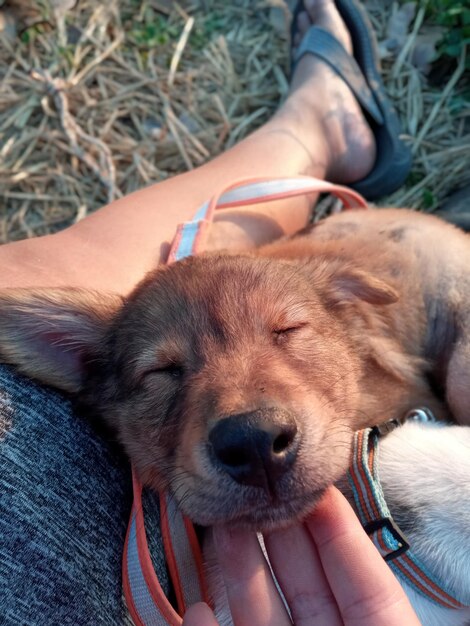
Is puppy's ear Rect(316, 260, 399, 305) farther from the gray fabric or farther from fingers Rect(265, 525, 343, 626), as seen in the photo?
the gray fabric

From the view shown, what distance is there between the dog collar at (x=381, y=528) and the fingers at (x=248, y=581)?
0.43m

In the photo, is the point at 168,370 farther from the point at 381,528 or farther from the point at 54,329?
the point at 381,528

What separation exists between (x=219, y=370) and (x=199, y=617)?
0.77 m

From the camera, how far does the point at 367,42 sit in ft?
15.2

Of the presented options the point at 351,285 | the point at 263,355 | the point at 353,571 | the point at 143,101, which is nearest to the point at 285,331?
the point at 263,355

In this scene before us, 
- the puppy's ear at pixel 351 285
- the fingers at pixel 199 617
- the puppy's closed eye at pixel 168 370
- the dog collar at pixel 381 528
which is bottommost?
the dog collar at pixel 381 528

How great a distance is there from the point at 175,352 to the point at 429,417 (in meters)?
1.23

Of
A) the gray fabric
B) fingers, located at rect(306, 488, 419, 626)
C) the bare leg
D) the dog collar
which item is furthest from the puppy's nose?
the bare leg

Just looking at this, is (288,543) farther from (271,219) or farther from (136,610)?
(271,219)

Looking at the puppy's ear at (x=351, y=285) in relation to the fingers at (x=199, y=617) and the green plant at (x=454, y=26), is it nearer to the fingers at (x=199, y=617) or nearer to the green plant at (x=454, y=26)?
the fingers at (x=199, y=617)

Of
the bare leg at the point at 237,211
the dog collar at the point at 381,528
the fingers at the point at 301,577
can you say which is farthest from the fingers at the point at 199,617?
the bare leg at the point at 237,211

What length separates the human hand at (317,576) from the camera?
183 cm

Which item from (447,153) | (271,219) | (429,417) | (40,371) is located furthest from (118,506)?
(447,153)

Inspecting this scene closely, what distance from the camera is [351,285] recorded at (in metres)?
2.63
